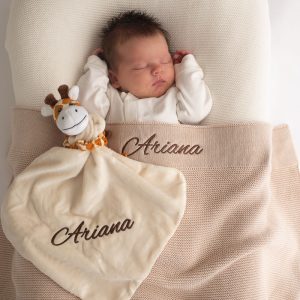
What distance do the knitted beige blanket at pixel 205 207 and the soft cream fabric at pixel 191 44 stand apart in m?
0.08

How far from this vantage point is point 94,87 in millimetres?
1211

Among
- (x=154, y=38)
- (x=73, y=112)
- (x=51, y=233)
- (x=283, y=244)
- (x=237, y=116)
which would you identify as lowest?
(x=283, y=244)

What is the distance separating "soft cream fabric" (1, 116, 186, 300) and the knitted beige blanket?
0.05 metres

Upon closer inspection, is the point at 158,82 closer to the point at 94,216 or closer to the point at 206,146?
the point at 206,146

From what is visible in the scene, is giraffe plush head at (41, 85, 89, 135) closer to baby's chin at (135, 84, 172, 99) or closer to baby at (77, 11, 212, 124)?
baby at (77, 11, 212, 124)

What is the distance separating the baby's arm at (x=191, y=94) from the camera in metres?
1.17

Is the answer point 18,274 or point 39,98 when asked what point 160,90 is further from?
point 18,274

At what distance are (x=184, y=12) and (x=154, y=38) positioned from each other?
123 millimetres

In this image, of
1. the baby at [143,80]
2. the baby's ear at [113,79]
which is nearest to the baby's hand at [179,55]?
the baby at [143,80]

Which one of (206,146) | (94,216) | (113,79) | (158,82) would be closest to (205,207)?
(206,146)

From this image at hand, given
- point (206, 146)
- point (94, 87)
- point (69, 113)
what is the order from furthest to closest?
point (94, 87)
point (206, 146)
point (69, 113)

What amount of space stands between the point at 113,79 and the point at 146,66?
0.44 ft

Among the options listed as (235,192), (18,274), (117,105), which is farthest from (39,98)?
(235,192)

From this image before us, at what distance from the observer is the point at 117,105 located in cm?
121
